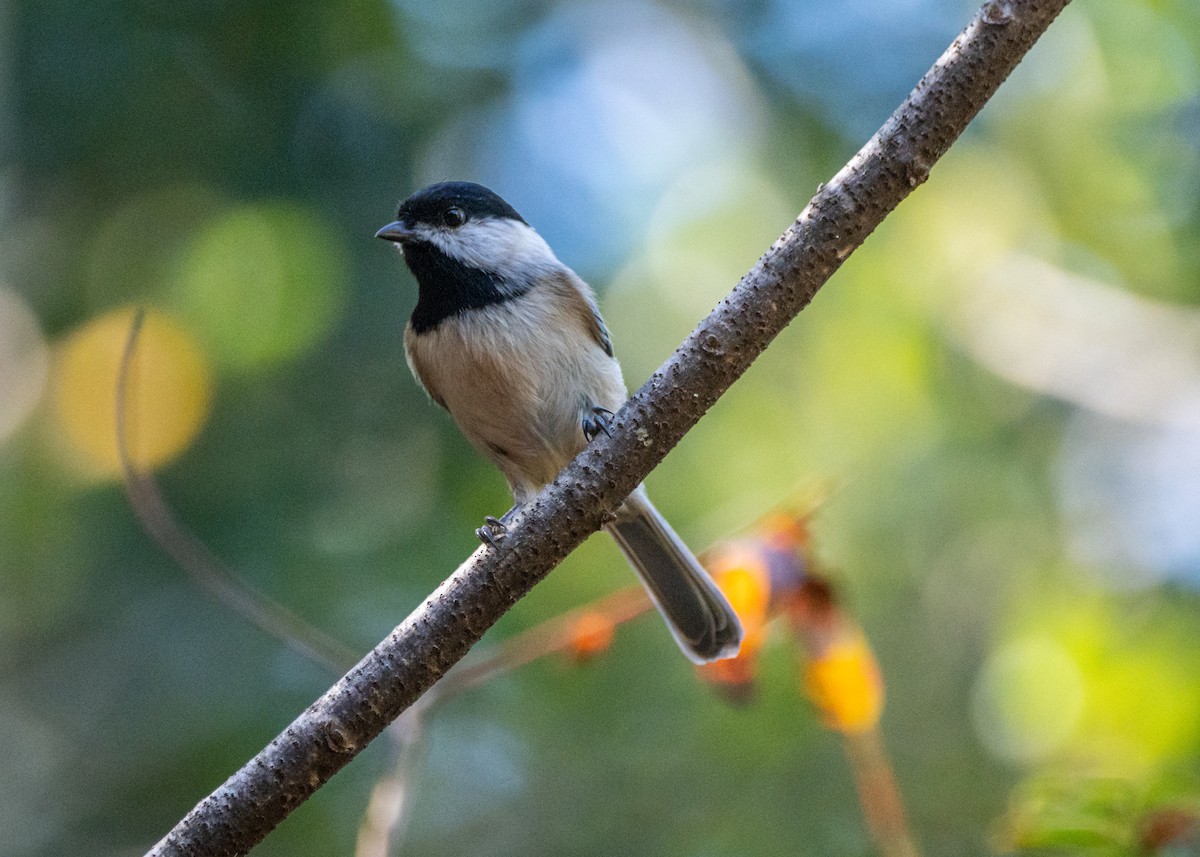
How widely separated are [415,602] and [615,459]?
2.61 meters

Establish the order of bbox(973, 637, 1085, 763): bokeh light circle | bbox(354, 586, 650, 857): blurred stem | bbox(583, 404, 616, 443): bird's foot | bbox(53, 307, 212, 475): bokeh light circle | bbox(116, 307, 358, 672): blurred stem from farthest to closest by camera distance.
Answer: bbox(53, 307, 212, 475): bokeh light circle, bbox(973, 637, 1085, 763): bokeh light circle, bbox(583, 404, 616, 443): bird's foot, bbox(116, 307, 358, 672): blurred stem, bbox(354, 586, 650, 857): blurred stem

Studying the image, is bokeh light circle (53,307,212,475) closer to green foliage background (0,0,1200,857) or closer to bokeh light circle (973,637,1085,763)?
green foliage background (0,0,1200,857)

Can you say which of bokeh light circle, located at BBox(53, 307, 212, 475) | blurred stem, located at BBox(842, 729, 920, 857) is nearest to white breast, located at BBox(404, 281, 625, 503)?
blurred stem, located at BBox(842, 729, 920, 857)

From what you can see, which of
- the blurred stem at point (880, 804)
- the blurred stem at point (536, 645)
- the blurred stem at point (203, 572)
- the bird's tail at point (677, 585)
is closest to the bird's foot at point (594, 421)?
the bird's tail at point (677, 585)

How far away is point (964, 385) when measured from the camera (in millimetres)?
4812

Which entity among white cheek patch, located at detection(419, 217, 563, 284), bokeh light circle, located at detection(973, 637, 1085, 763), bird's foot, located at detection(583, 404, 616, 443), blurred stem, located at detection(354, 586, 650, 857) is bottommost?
bokeh light circle, located at detection(973, 637, 1085, 763)

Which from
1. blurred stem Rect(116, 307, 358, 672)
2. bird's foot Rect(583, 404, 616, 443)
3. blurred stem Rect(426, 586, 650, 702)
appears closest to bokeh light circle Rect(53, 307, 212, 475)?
blurred stem Rect(116, 307, 358, 672)

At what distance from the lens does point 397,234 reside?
10.5ft

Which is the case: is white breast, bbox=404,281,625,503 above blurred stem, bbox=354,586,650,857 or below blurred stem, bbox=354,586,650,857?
above

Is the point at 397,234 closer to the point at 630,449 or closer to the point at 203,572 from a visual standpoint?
the point at 203,572

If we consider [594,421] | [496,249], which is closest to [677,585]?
[594,421]

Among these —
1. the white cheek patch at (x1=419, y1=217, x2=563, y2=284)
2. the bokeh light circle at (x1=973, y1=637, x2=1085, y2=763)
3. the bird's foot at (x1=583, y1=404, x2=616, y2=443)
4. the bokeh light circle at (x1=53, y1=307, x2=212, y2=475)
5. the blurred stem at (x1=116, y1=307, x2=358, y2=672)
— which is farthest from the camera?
the bokeh light circle at (x1=53, y1=307, x2=212, y2=475)

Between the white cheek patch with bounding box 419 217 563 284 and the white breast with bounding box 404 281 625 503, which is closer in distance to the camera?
the white breast with bounding box 404 281 625 503

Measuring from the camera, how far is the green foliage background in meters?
4.43
